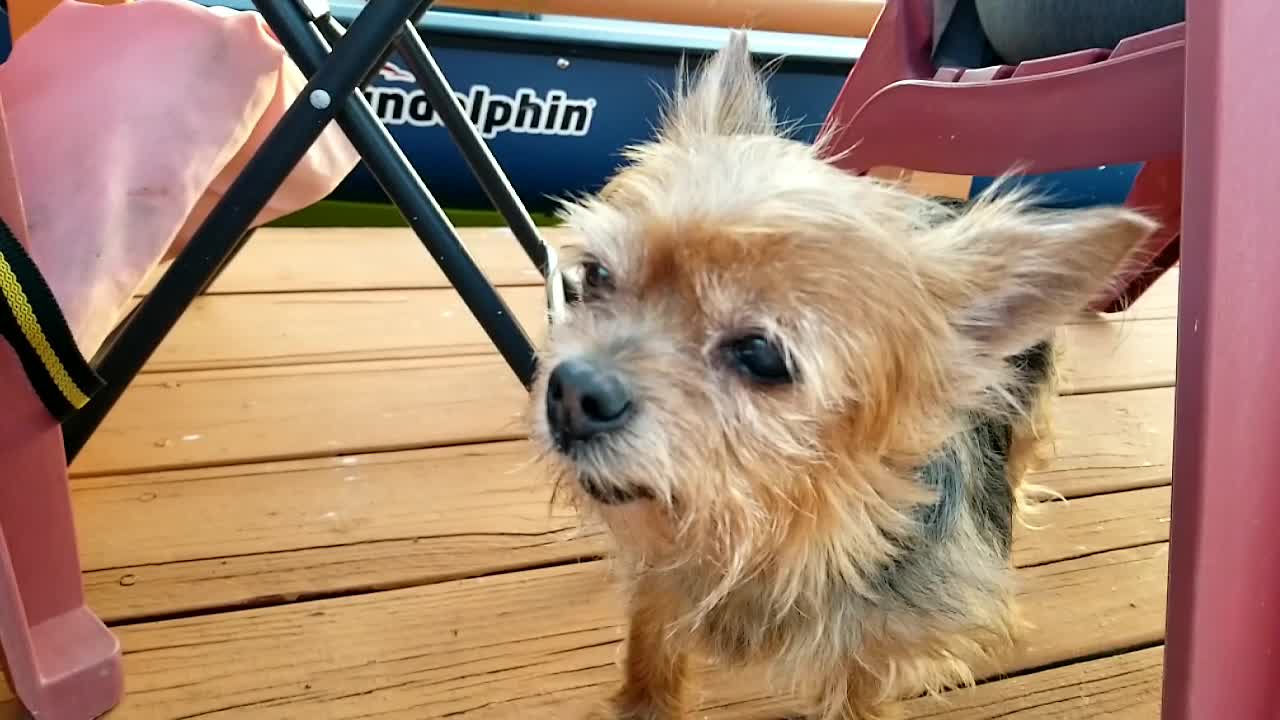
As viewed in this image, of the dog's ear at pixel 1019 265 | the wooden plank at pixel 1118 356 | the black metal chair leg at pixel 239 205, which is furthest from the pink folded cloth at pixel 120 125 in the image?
the wooden plank at pixel 1118 356

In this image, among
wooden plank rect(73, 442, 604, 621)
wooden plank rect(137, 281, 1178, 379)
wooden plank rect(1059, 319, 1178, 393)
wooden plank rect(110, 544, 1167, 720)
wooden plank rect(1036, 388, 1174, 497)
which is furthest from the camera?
wooden plank rect(1059, 319, 1178, 393)

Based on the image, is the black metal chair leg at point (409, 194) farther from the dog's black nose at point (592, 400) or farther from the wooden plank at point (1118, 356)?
the wooden plank at point (1118, 356)

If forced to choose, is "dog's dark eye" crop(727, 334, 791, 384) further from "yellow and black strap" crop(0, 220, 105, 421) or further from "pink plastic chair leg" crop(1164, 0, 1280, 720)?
"yellow and black strap" crop(0, 220, 105, 421)

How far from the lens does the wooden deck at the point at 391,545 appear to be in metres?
1.13

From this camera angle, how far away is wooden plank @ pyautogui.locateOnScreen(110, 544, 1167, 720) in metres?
1.08

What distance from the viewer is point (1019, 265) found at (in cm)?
83

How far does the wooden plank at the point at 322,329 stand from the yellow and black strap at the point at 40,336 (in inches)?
30.5

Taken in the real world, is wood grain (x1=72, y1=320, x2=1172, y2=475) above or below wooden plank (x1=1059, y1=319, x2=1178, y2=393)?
above

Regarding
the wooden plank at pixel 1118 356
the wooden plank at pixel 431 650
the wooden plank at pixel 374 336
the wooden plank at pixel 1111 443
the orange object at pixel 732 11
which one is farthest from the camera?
the orange object at pixel 732 11

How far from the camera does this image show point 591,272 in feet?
3.06

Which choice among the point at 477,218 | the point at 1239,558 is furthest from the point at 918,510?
the point at 477,218

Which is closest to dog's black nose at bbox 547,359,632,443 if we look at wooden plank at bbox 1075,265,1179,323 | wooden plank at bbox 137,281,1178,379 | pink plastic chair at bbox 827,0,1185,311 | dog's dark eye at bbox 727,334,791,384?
dog's dark eye at bbox 727,334,791,384

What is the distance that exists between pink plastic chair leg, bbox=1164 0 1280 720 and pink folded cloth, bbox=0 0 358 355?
97 cm

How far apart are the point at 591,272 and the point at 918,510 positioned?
0.40 metres
